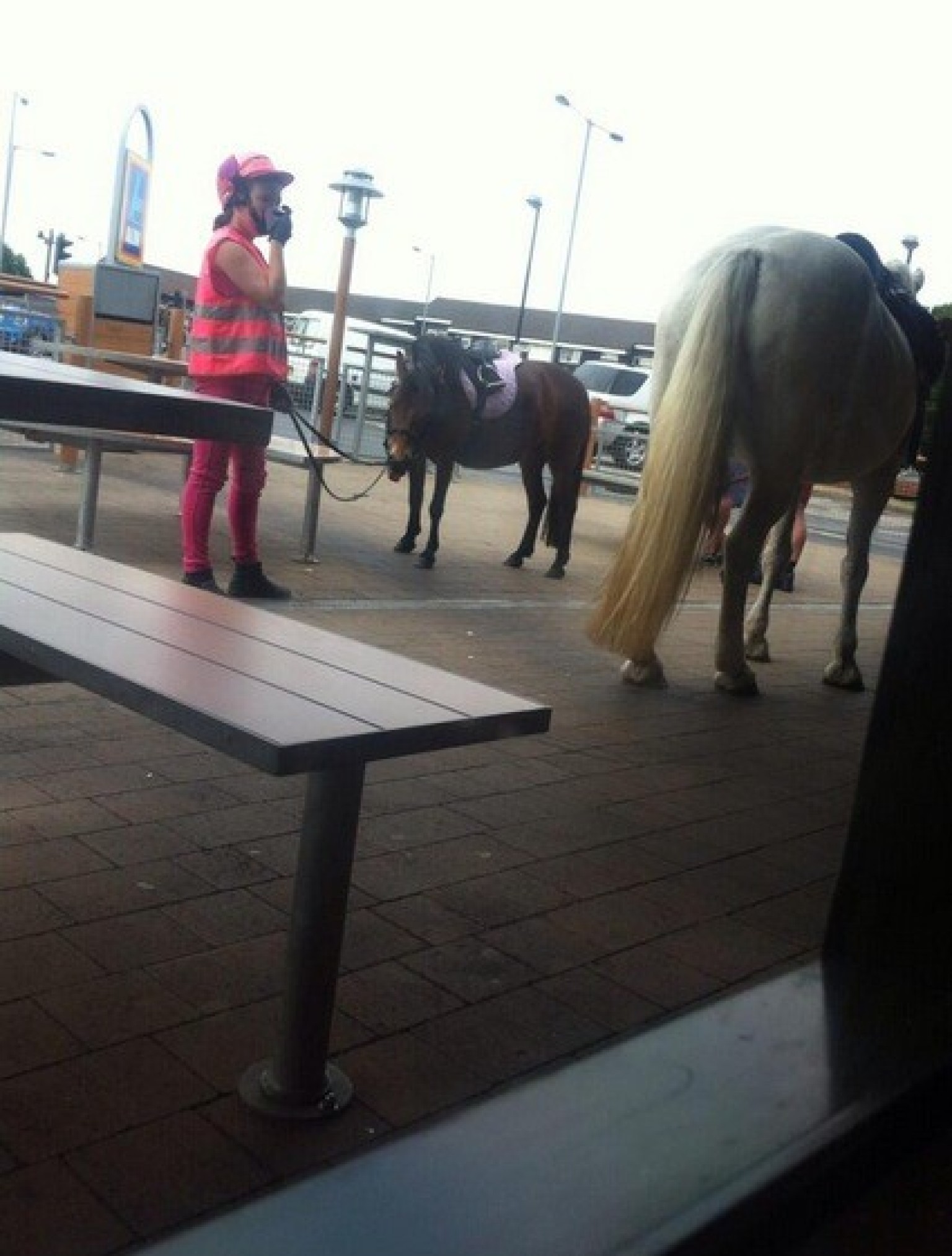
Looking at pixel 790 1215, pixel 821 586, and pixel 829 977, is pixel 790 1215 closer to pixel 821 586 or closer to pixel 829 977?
pixel 829 977

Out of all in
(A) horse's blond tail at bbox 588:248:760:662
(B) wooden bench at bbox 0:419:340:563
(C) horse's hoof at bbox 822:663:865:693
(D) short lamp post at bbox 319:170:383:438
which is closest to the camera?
(A) horse's blond tail at bbox 588:248:760:662

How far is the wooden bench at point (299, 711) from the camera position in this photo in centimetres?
181

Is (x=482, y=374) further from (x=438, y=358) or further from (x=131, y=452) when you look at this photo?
(x=131, y=452)

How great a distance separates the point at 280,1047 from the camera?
2105 millimetres

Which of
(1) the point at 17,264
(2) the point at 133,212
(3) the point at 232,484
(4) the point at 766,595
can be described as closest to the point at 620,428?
(2) the point at 133,212

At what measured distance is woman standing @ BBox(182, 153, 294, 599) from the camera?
579cm

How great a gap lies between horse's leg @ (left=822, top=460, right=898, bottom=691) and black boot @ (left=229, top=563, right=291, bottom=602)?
2.44 metres

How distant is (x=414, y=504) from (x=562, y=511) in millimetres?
959

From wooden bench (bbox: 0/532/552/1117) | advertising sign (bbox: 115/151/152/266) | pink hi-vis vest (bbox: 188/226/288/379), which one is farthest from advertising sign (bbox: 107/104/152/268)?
wooden bench (bbox: 0/532/552/1117)

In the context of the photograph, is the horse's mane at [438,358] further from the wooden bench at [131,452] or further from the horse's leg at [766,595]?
the horse's leg at [766,595]

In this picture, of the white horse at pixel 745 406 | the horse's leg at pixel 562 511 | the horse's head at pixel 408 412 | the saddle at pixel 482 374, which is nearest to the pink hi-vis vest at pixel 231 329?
the white horse at pixel 745 406

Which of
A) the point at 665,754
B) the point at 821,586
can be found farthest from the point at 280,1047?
the point at 821,586

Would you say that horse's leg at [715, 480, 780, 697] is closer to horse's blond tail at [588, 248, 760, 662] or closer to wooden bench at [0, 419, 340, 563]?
horse's blond tail at [588, 248, 760, 662]

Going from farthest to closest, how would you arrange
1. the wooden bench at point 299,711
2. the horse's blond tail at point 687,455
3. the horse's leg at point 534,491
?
the horse's leg at point 534,491 → the horse's blond tail at point 687,455 → the wooden bench at point 299,711
